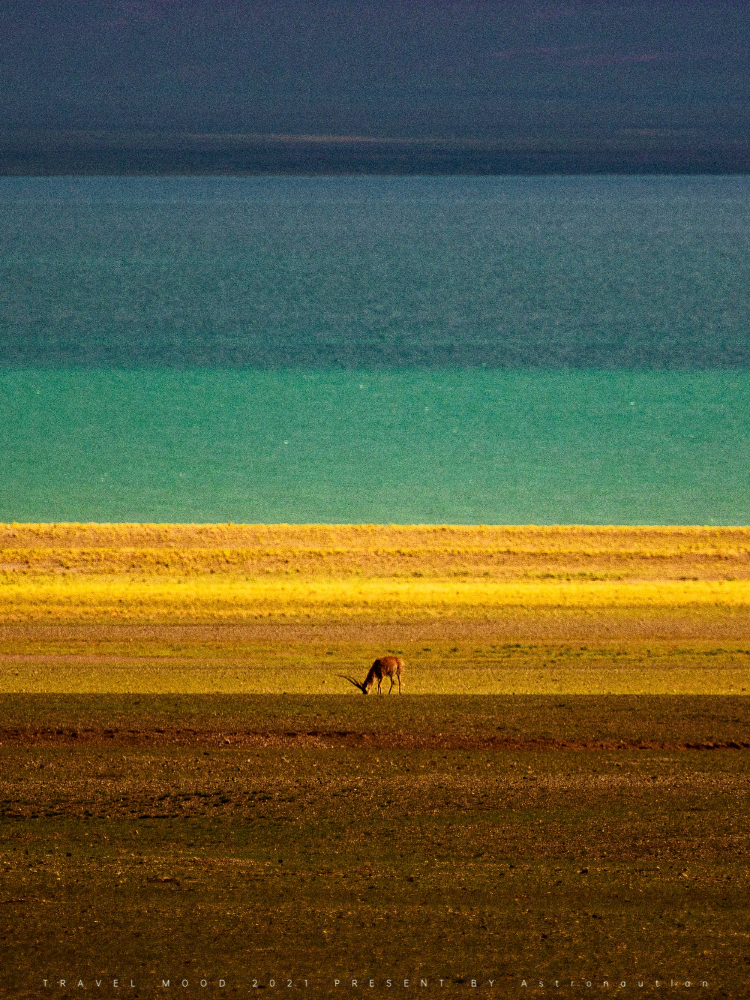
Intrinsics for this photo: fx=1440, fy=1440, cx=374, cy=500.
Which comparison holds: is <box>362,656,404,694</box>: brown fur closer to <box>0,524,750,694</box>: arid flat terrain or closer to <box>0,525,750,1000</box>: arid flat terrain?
<box>0,525,750,1000</box>: arid flat terrain

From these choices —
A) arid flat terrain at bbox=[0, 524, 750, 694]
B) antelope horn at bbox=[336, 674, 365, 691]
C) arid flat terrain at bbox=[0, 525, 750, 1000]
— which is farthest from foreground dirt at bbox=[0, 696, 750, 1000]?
arid flat terrain at bbox=[0, 524, 750, 694]

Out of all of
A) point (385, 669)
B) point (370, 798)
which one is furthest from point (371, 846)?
point (385, 669)

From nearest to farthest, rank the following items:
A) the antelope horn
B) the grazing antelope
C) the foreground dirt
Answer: the foreground dirt, the grazing antelope, the antelope horn

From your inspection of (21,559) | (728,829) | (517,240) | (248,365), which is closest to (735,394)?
(248,365)

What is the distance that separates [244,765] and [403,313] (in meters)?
69.7

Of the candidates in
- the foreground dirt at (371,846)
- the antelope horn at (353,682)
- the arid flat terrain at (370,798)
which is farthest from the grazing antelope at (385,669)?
the foreground dirt at (371,846)

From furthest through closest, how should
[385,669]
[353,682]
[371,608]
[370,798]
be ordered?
[371,608] < [353,682] < [385,669] < [370,798]

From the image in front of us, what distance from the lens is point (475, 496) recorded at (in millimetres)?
28281

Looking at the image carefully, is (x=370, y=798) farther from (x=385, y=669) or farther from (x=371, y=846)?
(x=385, y=669)

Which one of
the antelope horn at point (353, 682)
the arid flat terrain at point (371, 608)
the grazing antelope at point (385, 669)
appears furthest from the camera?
the arid flat terrain at point (371, 608)

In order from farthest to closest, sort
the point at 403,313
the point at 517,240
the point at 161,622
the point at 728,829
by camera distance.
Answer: the point at 517,240 → the point at 403,313 → the point at 161,622 → the point at 728,829

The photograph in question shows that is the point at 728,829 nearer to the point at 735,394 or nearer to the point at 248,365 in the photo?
the point at 735,394

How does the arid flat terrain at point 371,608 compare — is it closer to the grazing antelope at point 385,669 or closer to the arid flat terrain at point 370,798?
the arid flat terrain at point 370,798

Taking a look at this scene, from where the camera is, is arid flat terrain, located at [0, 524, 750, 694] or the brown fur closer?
the brown fur
